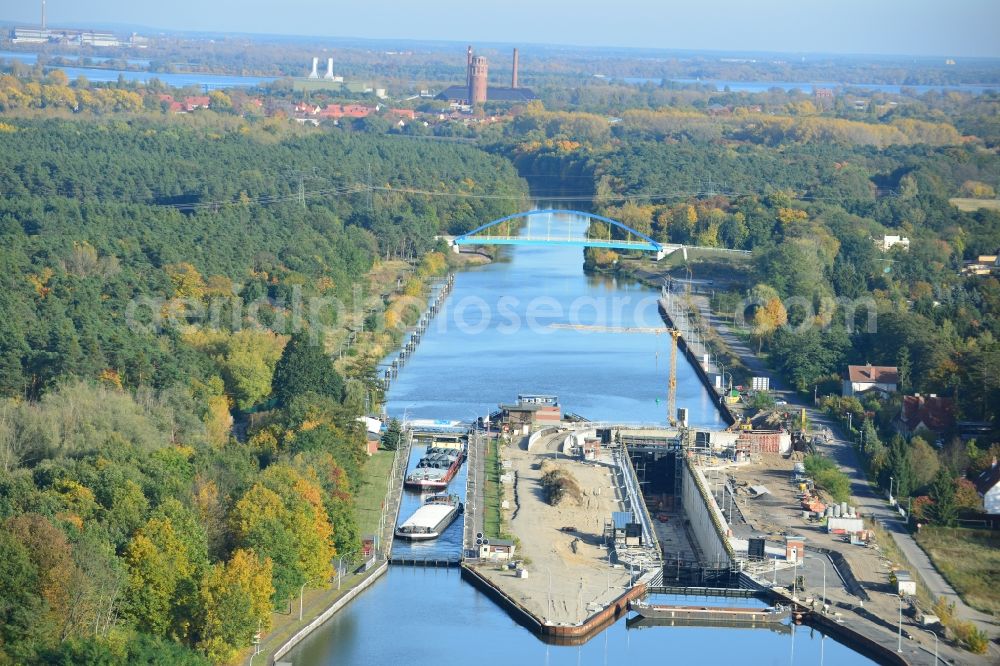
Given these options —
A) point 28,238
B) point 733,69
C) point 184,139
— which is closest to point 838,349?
point 28,238

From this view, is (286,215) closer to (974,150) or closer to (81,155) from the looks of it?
(81,155)

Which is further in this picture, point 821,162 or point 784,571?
point 821,162

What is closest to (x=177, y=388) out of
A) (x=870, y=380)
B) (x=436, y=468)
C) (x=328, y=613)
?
(x=436, y=468)

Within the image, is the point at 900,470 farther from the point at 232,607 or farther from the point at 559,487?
the point at 232,607

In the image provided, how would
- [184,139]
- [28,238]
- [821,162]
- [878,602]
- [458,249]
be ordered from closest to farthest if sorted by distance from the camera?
Answer: [878,602]
[28,238]
[458,249]
[184,139]
[821,162]

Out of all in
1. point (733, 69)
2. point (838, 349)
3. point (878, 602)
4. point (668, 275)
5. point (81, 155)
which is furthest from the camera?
point (733, 69)

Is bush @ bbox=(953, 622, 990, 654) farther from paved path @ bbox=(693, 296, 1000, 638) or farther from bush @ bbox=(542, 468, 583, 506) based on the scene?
bush @ bbox=(542, 468, 583, 506)
